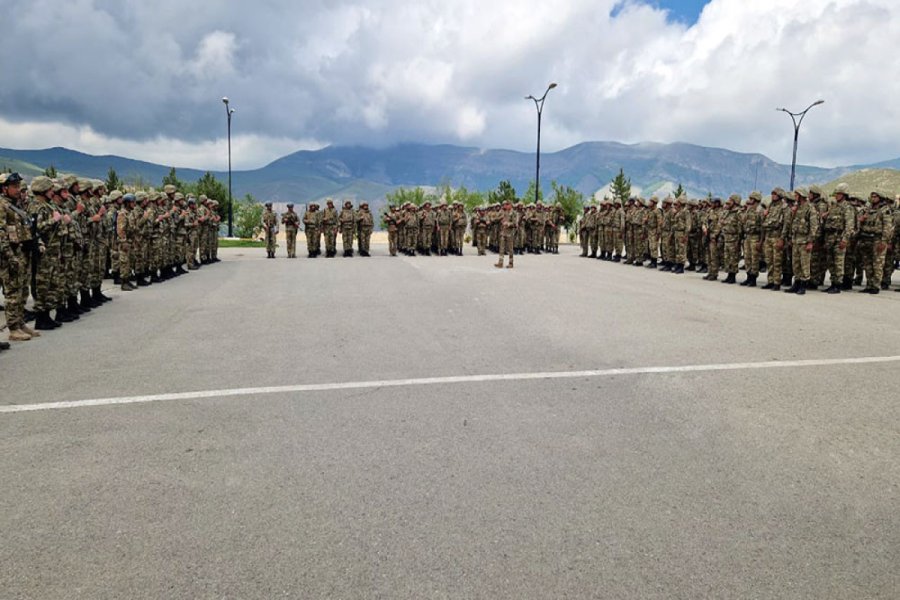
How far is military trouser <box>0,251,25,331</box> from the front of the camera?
28.4 feet

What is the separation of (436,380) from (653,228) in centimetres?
1613

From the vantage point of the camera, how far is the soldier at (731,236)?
16.4 meters

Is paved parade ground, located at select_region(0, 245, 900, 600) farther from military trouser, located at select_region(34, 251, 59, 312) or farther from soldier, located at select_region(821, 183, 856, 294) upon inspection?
soldier, located at select_region(821, 183, 856, 294)

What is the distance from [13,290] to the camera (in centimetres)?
871

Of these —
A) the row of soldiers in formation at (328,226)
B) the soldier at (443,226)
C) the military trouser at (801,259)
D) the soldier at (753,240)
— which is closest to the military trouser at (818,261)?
the military trouser at (801,259)

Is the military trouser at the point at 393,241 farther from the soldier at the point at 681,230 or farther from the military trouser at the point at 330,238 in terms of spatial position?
the soldier at the point at 681,230

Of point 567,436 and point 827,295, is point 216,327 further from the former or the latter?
point 827,295

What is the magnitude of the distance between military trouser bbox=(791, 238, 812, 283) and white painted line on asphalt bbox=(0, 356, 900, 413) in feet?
22.5

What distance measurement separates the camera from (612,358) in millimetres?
7574

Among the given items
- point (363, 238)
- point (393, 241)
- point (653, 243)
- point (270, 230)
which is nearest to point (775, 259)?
point (653, 243)

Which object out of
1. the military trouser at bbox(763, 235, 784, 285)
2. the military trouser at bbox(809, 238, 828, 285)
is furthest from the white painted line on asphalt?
the military trouser at bbox(809, 238, 828, 285)

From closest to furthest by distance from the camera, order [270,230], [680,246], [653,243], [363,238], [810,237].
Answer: [810,237]
[680,246]
[653,243]
[270,230]
[363,238]

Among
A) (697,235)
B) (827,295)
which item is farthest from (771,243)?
(697,235)

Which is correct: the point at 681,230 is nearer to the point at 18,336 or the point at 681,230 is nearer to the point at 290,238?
the point at 290,238
